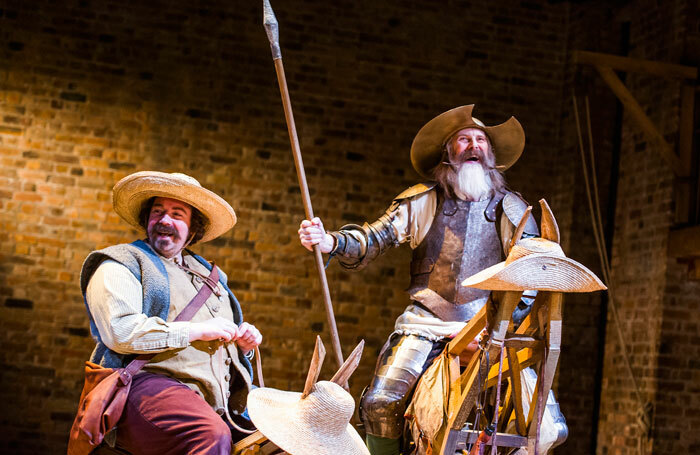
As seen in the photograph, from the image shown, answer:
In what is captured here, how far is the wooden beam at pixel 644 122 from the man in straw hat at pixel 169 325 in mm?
3636

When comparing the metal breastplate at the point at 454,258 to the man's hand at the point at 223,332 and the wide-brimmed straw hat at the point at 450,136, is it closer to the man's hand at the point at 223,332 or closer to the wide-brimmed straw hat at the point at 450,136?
the wide-brimmed straw hat at the point at 450,136

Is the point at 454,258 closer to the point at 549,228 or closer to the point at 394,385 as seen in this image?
the point at 394,385

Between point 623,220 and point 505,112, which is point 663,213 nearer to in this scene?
point 623,220

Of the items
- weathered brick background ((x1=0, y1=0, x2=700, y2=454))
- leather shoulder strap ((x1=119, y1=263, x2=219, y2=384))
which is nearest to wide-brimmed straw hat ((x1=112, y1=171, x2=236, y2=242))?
leather shoulder strap ((x1=119, y1=263, x2=219, y2=384))

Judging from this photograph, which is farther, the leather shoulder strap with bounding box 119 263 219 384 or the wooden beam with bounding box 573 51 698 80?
the wooden beam with bounding box 573 51 698 80

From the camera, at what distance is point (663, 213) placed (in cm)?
607

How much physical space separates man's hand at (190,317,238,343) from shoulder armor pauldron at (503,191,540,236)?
139 centimetres

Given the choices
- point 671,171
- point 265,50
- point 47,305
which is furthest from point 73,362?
point 671,171

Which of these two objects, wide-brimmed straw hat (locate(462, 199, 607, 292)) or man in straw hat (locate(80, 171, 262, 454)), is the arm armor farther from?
wide-brimmed straw hat (locate(462, 199, 607, 292))

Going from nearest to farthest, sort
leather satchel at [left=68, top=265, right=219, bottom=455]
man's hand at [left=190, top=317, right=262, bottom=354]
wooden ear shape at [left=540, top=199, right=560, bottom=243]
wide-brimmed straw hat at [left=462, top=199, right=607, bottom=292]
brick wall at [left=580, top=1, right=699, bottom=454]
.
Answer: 1. wide-brimmed straw hat at [left=462, top=199, right=607, bottom=292]
2. wooden ear shape at [left=540, top=199, right=560, bottom=243]
3. leather satchel at [left=68, top=265, right=219, bottom=455]
4. man's hand at [left=190, top=317, right=262, bottom=354]
5. brick wall at [left=580, top=1, right=699, bottom=454]

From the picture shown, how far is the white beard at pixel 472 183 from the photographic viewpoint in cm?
385

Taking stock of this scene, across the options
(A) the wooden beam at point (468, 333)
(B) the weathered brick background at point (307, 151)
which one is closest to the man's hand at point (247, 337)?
(A) the wooden beam at point (468, 333)

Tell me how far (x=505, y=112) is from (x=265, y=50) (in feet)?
6.84

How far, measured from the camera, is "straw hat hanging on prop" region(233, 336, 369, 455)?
2.63m
